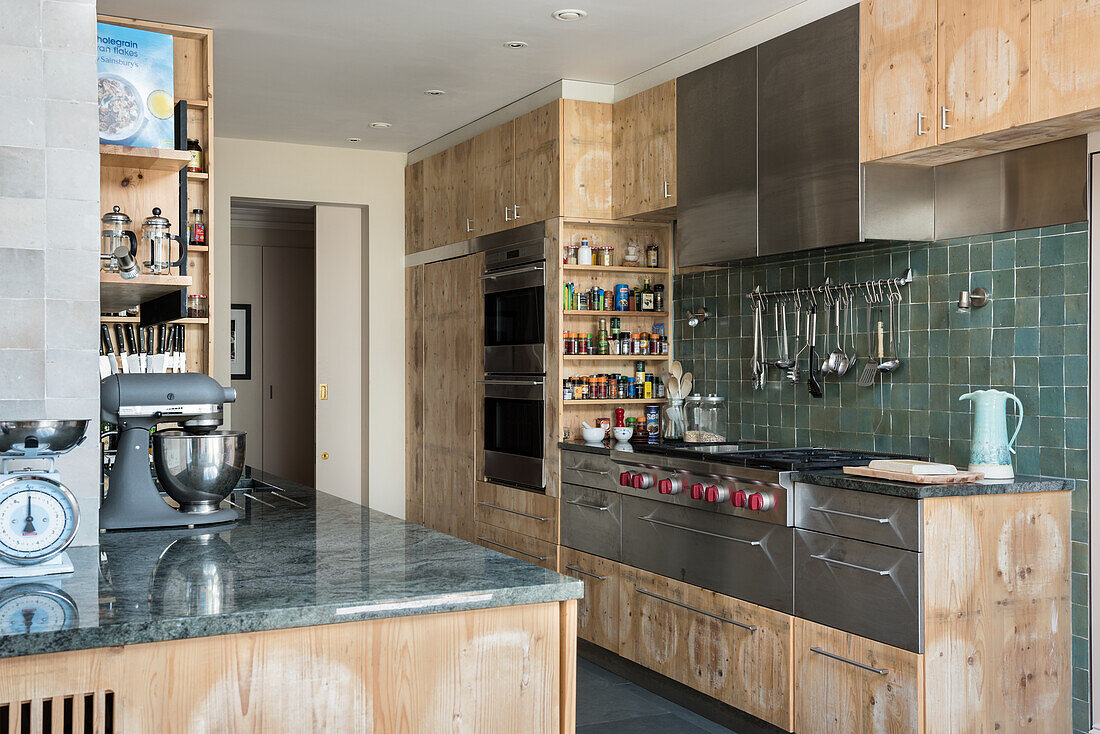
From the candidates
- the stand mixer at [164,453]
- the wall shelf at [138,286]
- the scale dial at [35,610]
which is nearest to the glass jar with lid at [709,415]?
the wall shelf at [138,286]

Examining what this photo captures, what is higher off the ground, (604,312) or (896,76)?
(896,76)

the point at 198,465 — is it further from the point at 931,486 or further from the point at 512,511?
the point at 512,511

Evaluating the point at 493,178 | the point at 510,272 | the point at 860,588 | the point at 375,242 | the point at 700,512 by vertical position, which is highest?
the point at 493,178

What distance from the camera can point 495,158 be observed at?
5.45m

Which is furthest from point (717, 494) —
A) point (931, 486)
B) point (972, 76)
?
point (972, 76)

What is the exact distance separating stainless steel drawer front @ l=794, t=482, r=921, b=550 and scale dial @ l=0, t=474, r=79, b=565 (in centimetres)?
212

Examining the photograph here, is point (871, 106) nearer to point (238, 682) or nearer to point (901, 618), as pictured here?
point (901, 618)

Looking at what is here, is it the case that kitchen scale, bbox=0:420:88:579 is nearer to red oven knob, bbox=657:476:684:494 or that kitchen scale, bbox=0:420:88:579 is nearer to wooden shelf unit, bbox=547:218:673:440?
red oven knob, bbox=657:476:684:494

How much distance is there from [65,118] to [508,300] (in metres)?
3.26

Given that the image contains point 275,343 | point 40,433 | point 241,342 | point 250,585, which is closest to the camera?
point 250,585

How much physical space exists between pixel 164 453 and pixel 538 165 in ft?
9.69

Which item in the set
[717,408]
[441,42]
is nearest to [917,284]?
[717,408]

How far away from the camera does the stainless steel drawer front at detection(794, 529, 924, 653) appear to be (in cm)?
285

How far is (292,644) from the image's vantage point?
1.67 metres
